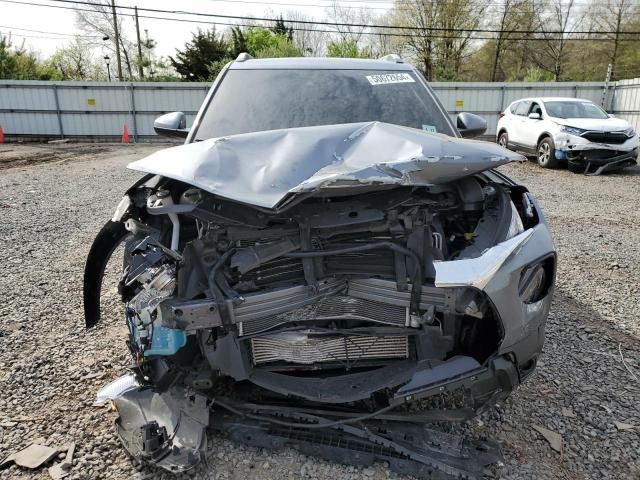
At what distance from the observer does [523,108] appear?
12.8 meters

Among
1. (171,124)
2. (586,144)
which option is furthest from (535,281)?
(586,144)

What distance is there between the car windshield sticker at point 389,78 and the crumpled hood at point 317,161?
4.31ft

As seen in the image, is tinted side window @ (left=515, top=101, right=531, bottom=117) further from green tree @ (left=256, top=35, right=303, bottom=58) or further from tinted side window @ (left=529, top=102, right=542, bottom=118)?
green tree @ (left=256, top=35, right=303, bottom=58)

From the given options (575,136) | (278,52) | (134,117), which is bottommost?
(575,136)

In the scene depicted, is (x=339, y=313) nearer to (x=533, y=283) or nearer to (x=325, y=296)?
(x=325, y=296)

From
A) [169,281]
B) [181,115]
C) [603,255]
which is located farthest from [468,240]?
[603,255]

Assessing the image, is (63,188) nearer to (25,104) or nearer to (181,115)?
(181,115)

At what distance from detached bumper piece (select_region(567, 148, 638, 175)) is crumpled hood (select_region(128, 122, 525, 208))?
957 cm

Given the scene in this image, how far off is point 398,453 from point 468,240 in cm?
106

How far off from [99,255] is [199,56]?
1153 inches

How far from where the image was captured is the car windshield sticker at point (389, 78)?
368 centimetres

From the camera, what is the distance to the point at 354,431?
232cm

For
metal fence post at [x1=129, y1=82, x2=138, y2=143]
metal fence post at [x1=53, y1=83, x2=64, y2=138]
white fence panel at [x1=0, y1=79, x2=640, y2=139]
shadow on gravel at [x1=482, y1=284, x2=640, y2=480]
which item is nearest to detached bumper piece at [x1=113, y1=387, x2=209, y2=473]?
shadow on gravel at [x1=482, y1=284, x2=640, y2=480]

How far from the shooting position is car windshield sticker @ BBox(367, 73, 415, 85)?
3.68 meters
